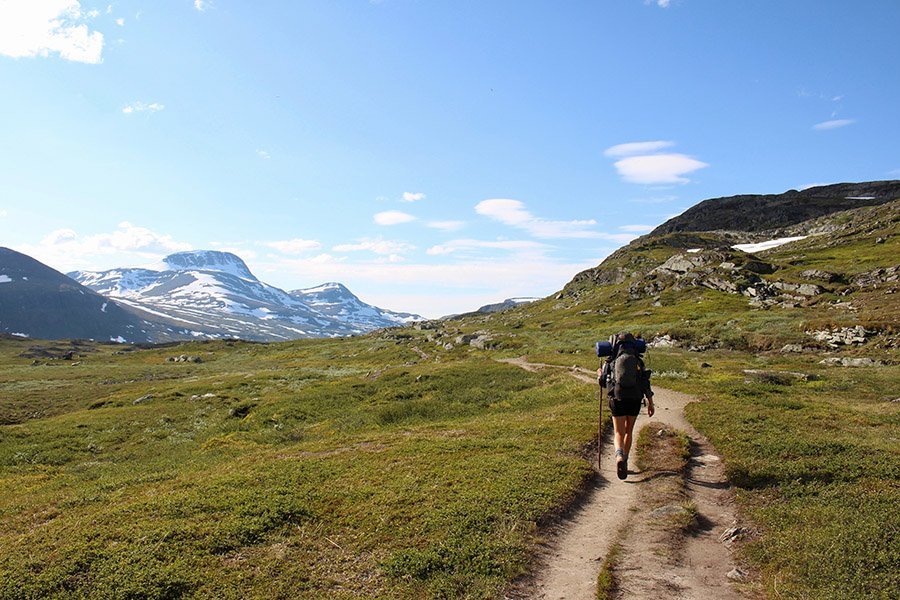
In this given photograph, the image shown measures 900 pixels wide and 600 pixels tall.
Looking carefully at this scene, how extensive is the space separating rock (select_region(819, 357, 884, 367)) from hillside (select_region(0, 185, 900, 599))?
23cm

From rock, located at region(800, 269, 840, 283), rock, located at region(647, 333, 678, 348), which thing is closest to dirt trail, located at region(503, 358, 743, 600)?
rock, located at region(647, 333, 678, 348)

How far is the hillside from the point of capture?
34.2ft

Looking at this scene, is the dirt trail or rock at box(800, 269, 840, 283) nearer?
the dirt trail

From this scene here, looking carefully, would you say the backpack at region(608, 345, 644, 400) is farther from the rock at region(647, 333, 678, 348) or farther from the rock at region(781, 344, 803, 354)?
the rock at region(647, 333, 678, 348)

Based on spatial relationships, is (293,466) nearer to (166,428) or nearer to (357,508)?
(357,508)

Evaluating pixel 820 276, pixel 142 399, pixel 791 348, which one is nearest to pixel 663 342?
pixel 791 348

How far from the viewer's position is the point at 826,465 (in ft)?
49.4

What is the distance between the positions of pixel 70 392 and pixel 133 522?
74689mm

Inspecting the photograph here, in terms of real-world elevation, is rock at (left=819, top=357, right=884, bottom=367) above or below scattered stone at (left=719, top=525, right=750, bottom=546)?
above

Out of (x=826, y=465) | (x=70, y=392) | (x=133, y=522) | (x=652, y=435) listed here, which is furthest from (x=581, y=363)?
(x=70, y=392)

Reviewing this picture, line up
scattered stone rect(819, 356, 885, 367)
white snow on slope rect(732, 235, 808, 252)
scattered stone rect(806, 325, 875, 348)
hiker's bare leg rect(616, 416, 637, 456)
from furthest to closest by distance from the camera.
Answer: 1. white snow on slope rect(732, 235, 808, 252)
2. scattered stone rect(806, 325, 875, 348)
3. scattered stone rect(819, 356, 885, 367)
4. hiker's bare leg rect(616, 416, 637, 456)

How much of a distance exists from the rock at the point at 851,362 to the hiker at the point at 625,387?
3666 cm

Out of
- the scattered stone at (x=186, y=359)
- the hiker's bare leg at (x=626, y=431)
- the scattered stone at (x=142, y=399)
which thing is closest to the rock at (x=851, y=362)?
the hiker's bare leg at (x=626, y=431)

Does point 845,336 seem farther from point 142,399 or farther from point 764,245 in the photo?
point 764,245
